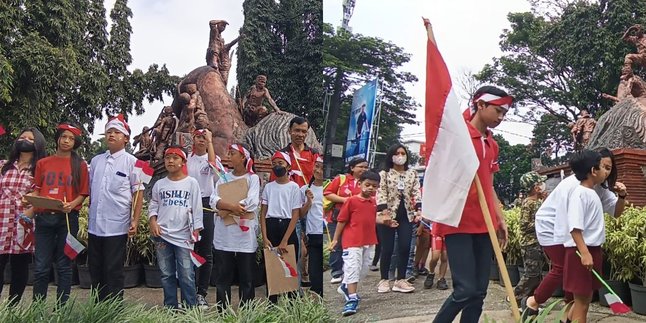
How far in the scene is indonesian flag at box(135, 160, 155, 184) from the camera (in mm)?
→ 3361

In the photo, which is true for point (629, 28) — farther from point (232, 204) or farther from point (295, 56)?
point (232, 204)

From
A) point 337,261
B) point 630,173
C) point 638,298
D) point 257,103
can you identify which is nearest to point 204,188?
point 257,103

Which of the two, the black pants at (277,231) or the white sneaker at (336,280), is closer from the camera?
the black pants at (277,231)

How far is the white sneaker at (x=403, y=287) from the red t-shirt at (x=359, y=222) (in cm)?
41

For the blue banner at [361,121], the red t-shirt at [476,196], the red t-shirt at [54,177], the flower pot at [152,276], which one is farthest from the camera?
the flower pot at [152,276]

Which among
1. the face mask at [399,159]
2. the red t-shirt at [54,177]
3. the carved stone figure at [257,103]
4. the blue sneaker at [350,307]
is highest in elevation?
the carved stone figure at [257,103]

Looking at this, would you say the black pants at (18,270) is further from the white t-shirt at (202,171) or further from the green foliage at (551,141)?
the green foliage at (551,141)

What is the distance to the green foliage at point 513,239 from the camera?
3.40m

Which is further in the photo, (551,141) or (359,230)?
(359,230)

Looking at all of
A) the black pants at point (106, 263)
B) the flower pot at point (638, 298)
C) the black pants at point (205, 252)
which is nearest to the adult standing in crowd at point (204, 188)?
the black pants at point (205, 252)

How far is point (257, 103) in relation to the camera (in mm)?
3223

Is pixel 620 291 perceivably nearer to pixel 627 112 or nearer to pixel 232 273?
pixel 627 112

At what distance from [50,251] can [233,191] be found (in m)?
1.10

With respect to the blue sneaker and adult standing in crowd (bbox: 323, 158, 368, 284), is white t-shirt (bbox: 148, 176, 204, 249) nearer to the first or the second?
adult standing in crowd (bbox: 323, 158, 368, 284)
